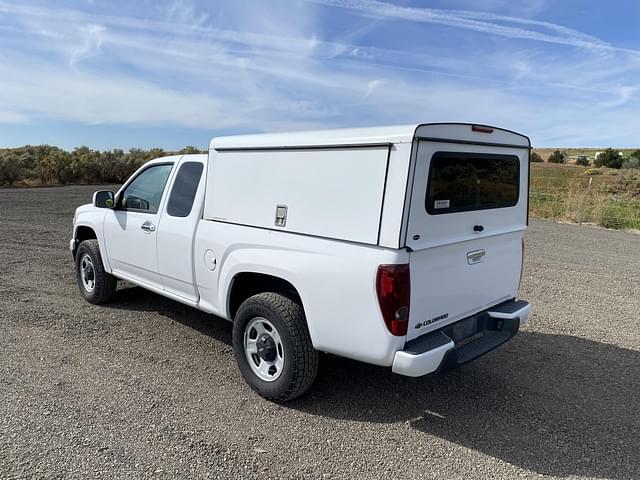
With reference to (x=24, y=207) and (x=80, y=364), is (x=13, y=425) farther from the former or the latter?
(x=24, y=207)

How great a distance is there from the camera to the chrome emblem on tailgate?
3557 millimetres

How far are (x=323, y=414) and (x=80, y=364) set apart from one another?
89.6 inches

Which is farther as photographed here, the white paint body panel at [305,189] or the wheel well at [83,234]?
the wheel well at [83,234]

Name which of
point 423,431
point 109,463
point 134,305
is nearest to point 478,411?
point 423,431

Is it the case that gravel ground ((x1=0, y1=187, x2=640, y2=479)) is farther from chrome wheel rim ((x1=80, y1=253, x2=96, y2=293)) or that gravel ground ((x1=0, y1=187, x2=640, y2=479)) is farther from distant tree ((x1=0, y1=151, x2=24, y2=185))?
distant tree ((x1=0, y1=151, x2=24, y2=185))

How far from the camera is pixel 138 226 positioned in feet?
16.4

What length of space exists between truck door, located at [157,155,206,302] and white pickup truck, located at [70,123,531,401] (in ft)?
0.05

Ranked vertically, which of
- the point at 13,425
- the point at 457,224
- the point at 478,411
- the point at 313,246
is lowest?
the point at 13,425

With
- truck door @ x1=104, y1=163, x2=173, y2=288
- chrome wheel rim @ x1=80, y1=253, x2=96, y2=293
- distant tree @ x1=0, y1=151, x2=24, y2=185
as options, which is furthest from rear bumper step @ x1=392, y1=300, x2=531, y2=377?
distant tree @ x1=0, y1=151, x2=24, y2=185

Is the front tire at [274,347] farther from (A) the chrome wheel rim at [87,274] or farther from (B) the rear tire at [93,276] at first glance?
(A) the chrome wheel rim at [87,274]

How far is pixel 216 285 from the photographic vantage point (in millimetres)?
4098

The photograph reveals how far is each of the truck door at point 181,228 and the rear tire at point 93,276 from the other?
140 centimetres

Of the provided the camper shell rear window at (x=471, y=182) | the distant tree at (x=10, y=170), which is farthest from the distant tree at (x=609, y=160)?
the distant tree at (x=10, y=170)

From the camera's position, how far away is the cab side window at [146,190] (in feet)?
16.1
